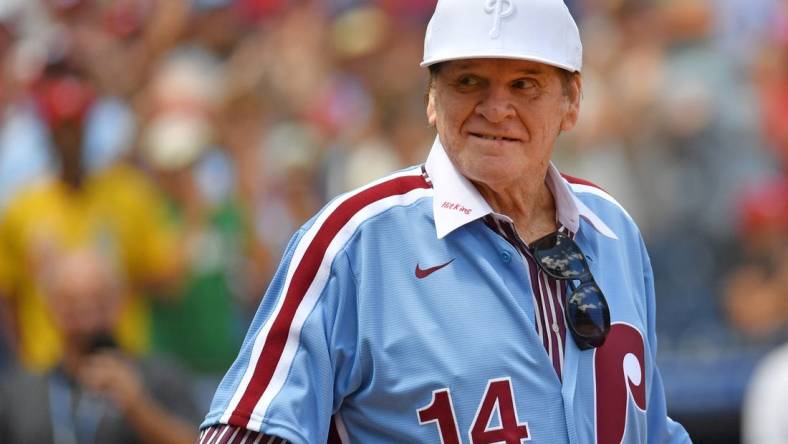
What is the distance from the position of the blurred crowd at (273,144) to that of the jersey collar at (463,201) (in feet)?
11.1

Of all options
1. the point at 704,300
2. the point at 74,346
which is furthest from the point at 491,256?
the point at 704,300

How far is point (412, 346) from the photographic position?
2.96 m

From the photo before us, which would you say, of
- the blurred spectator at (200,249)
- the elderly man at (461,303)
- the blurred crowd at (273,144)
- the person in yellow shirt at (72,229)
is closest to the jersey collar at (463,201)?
Result: the elderly man at (461,303)

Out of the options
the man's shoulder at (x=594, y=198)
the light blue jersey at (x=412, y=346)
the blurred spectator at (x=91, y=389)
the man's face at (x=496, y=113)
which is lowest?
the blurred spectator at (x=91, y=389)

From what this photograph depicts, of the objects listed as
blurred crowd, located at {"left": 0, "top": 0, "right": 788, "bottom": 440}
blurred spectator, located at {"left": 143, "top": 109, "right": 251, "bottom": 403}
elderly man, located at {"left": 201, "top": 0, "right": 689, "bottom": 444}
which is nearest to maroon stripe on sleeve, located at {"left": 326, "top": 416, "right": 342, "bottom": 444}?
elderly man, located at {"left": 201, "top": 0, "right": 689, "bottom": 444}

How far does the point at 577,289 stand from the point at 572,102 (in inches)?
16.0

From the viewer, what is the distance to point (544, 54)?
9.96 feet

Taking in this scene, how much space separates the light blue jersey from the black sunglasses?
0.04 meters

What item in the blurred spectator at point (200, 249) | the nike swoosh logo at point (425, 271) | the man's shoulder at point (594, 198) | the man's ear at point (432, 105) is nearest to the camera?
the nike swoosh logo at point (425, 271)

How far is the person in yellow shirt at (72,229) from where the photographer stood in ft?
22.0

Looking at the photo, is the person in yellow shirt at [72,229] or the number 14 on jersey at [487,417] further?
the person in yellow shirt at [72,229]

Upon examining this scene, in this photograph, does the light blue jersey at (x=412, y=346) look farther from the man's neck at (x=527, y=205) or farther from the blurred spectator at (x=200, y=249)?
the blurred spectator at (x=200, y=249)

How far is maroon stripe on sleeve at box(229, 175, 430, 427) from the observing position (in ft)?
9.64

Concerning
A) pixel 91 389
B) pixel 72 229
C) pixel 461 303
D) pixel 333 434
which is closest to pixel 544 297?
pixel 461 303
